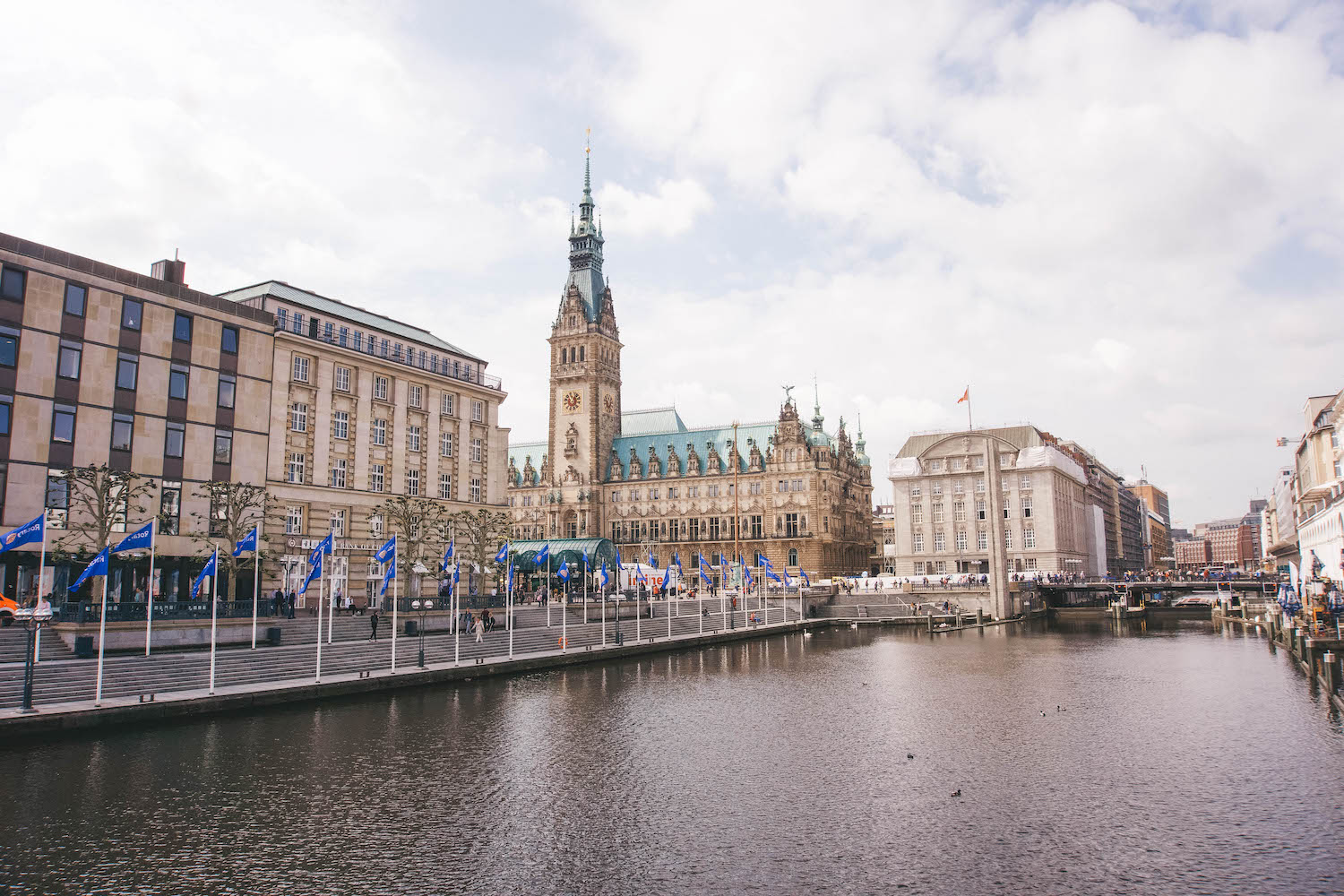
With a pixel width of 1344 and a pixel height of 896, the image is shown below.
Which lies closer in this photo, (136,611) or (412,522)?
(136,611)

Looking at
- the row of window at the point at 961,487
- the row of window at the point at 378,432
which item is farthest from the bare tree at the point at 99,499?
the row of window at the point at 961,487

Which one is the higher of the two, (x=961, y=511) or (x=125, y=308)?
(x=125, y=308)

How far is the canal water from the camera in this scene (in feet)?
62.0

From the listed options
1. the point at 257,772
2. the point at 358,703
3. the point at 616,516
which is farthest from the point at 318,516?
the point at 616,516

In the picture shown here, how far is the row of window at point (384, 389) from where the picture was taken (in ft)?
221

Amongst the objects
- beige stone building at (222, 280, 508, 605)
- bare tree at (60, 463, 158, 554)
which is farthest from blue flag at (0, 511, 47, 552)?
beige stone building at (222, 280, 508, 605)

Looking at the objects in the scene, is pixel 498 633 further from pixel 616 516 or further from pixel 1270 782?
pixel 616 516

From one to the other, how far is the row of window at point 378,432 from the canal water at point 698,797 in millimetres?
31093

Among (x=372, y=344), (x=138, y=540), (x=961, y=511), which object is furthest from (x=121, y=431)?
(x=961, y=511)

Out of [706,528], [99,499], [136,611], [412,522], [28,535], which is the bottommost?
[136,611]

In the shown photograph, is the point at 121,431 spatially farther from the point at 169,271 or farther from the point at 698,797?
the point at 698,797

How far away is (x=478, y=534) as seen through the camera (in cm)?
7556

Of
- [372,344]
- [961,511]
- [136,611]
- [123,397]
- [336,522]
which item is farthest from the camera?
Answer: [961,511]

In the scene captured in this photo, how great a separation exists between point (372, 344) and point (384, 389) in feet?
13.1
